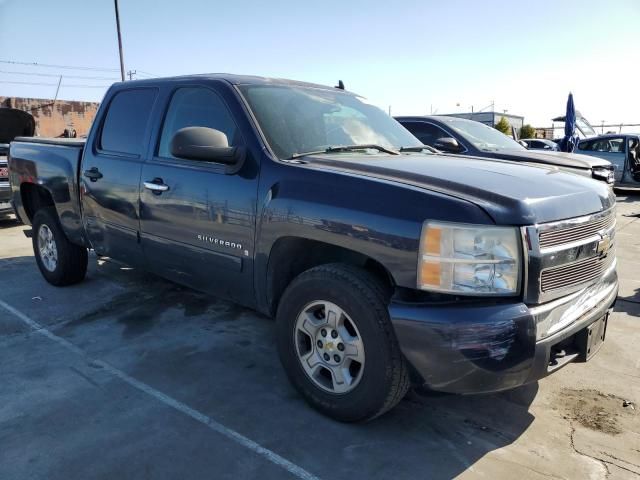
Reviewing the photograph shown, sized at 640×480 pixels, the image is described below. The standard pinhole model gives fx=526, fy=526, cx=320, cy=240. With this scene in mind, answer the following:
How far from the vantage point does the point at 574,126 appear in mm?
15320

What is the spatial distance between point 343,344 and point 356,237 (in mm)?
597

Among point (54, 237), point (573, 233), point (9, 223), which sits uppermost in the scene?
point (573, 233)

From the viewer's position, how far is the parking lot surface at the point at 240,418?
2555 millimetres

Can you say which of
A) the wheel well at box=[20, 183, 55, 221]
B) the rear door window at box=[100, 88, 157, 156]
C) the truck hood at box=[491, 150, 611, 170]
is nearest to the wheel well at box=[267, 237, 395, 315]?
the rear door window at box=[100, 88, 157, 156]

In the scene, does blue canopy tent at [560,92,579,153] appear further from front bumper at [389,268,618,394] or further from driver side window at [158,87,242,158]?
front bumper at [389,268,618,394]

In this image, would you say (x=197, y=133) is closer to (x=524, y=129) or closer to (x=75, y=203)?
(x=75, y=203)

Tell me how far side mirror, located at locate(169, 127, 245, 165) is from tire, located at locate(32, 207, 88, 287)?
269 cm

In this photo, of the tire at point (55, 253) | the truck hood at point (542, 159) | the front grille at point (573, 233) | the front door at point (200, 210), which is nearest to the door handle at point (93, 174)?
the front door at point (200, 210)

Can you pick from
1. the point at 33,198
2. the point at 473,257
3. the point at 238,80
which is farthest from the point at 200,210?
the point at 33,198

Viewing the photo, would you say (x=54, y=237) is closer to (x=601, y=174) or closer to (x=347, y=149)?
(x=347, y=149)

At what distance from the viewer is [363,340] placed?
2.64 meters

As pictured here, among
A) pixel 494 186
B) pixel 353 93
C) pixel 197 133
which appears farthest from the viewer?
pixel 353 93

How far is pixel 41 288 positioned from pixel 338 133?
369 centimetres

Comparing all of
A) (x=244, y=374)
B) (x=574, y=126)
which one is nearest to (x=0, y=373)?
(x=244, y=374)
